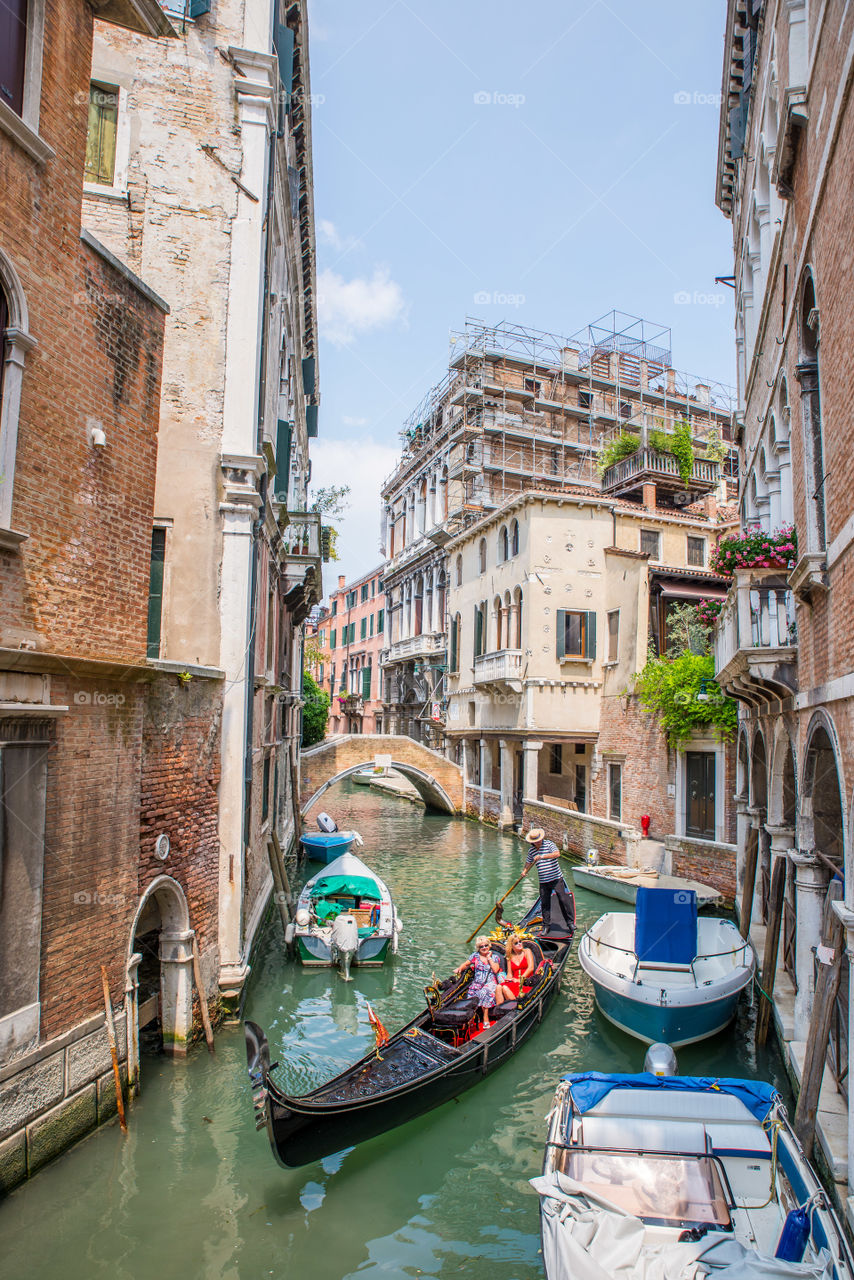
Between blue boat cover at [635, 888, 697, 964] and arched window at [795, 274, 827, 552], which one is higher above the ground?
arched window at [795, 274, 827, 552]

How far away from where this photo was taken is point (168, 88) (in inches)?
323

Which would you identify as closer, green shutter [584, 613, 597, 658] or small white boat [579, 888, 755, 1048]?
small white boat [579, 888, 755, 1048]

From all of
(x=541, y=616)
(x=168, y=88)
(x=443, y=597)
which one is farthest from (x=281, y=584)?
(x=443, y=597)

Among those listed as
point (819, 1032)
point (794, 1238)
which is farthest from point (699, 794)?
point (794, 1238)

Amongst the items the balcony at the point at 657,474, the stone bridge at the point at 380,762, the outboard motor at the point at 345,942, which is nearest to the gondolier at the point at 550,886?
the outboard motor at the point at 345,942

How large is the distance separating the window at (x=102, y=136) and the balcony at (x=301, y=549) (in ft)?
16.4

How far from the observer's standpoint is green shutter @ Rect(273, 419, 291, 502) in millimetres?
11102

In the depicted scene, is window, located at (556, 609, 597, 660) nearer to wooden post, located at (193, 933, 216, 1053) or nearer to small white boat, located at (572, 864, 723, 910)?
small white boat, located at (572, 864, 723, 910)

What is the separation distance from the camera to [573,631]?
20.2 meters

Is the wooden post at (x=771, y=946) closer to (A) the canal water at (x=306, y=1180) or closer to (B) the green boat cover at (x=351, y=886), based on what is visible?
(A) the canal water at (x=306, y=1180)

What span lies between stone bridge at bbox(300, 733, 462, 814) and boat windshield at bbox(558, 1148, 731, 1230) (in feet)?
55.6

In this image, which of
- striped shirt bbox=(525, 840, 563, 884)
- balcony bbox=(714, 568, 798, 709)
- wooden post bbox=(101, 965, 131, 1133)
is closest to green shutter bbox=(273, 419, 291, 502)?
striped shirt bbox=(525, 840, 563, 884)
